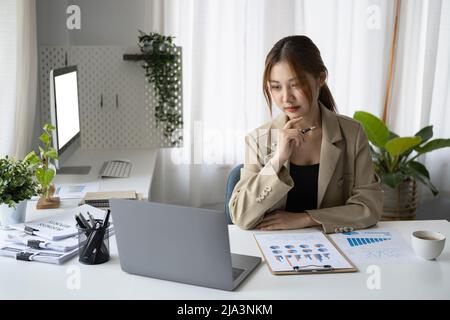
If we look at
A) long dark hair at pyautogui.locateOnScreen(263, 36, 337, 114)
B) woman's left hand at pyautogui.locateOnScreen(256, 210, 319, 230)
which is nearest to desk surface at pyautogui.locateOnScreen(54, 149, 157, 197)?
woman's left hand at pyautogui.locateOnScreen(256, 210, 319, 230)


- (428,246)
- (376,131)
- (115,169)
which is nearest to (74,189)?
(115,169)

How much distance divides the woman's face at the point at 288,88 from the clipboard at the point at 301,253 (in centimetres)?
43

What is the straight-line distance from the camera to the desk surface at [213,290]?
136 cm

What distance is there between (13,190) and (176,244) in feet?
2.35

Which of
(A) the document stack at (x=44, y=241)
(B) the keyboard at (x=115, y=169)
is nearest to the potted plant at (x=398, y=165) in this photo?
(B) the keyboard at (x=115, y=169)

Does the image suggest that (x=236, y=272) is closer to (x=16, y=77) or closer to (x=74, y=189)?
(x=74, y=189)

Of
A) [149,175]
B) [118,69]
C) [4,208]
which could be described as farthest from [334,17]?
[4,208]

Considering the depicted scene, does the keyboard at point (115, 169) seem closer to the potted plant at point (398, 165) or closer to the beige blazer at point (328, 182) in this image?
the beige blazer at point (328, 182)

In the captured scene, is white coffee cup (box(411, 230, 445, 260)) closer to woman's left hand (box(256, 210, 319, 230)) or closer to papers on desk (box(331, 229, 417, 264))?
papers on desk (box(331, 229, 417, 264))

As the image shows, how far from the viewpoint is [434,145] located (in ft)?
11.1

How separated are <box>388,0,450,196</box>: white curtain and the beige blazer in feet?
5.81

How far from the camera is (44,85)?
313cm

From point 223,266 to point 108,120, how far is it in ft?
6.75

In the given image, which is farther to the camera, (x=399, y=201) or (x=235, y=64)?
(x=235, y=64)
